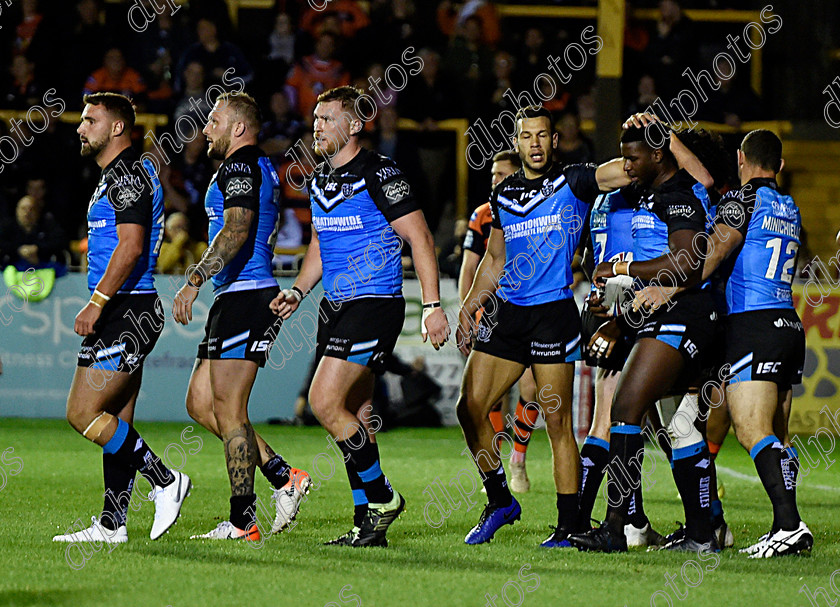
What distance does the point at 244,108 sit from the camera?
260 inches

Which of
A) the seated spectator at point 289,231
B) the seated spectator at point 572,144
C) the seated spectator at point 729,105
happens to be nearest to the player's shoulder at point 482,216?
→ the seated spectator at point 572,144

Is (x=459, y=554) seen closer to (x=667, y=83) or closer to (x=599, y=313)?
(x=599, y=313)

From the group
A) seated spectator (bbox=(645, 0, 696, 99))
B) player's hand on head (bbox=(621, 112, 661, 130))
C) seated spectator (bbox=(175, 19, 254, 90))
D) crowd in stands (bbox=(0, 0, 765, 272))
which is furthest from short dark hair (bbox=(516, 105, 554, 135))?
seated spectator (bbox=(645, 0, 696, 99))

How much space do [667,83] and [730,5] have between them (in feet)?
10.2

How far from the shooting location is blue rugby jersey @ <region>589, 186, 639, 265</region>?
6863 millimetres

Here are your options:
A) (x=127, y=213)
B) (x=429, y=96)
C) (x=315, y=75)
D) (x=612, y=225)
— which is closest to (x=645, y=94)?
(x=429, y=96)

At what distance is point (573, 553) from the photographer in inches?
241

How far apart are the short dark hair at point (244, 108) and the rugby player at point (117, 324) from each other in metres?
0.55

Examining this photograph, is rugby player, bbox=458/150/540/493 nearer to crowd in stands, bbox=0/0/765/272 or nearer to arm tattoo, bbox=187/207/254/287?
arm tattoo, bbox=187/207/254/287

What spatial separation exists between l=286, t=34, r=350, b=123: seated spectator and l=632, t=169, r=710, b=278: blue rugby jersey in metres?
10.1

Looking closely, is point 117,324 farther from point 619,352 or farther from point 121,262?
point 619,352

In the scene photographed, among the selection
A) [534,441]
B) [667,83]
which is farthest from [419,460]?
[667,83]

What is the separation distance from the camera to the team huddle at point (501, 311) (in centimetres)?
612

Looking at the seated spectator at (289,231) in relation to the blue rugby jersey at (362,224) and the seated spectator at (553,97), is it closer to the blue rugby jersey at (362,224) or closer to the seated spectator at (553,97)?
the seated spectator at (553,97)
